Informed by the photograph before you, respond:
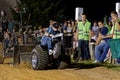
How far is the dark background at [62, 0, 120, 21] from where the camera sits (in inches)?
1329

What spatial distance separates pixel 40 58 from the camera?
54.5 ft

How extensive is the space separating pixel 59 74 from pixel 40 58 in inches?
45.3

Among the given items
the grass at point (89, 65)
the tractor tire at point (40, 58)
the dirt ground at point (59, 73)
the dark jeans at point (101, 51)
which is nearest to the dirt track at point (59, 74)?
the dirt ground at point (59, 73)

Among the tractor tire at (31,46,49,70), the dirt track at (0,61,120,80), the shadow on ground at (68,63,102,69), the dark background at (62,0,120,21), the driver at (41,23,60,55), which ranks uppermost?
the dark background at (62,0,120,21)

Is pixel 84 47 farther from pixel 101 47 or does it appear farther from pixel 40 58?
pixel 40 58

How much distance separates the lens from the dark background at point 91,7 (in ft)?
111

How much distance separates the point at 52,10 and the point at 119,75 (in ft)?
54.0

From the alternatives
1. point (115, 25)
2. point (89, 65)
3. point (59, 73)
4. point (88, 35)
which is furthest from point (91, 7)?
point (59, 73)

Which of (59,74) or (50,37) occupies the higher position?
(50,37)

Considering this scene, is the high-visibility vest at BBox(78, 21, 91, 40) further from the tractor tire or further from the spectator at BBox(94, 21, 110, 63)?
the tractor tire

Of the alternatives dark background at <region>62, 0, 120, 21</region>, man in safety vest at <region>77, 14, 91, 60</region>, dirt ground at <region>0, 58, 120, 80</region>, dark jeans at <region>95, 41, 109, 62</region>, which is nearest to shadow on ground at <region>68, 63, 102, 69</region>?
dirt ground at <region>0, 58, 120, 80</region>

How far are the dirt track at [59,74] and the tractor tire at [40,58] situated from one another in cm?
20

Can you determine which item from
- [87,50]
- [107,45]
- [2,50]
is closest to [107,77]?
[107,45]

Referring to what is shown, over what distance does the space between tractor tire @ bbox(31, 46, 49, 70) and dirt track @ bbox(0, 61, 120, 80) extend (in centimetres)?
20
